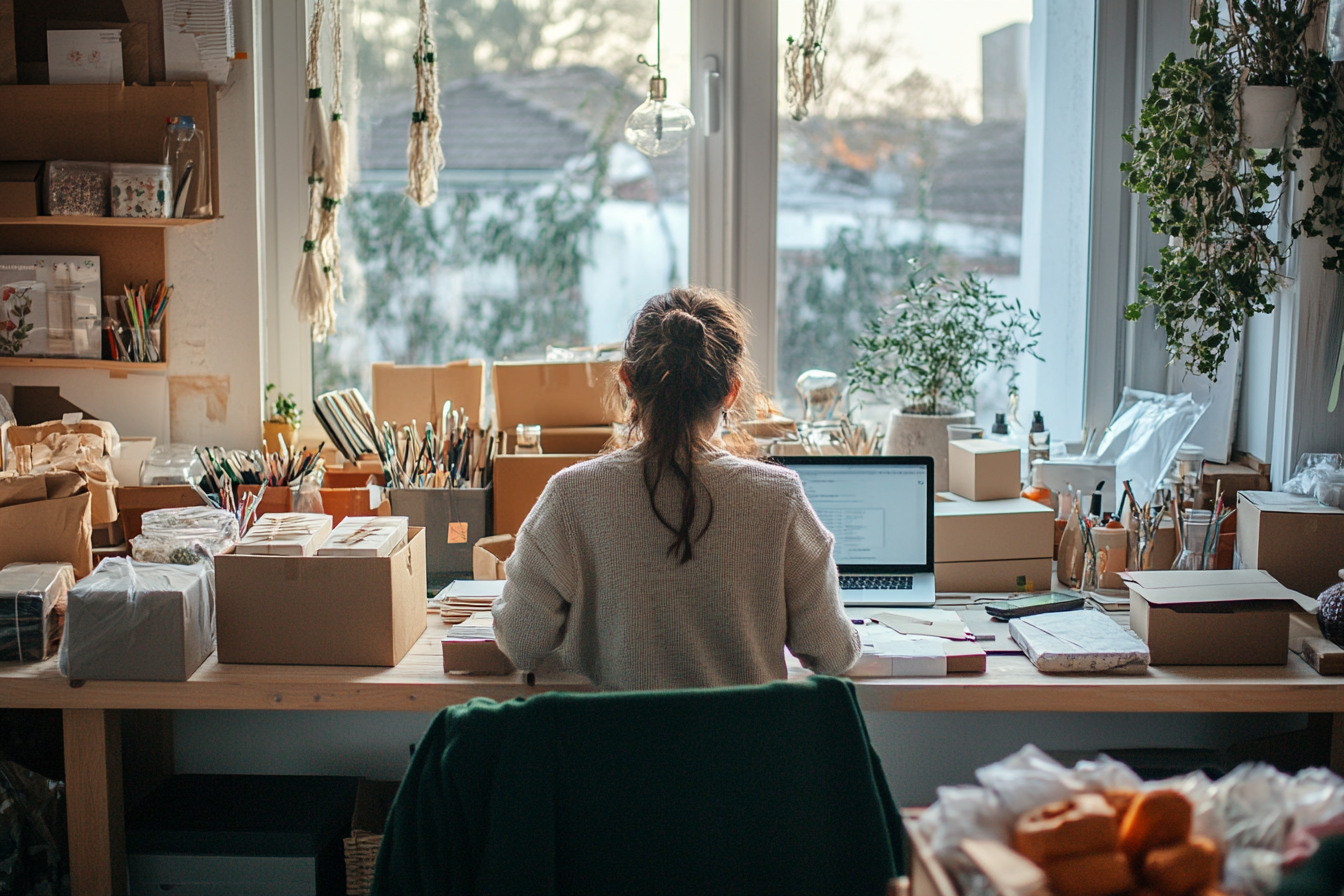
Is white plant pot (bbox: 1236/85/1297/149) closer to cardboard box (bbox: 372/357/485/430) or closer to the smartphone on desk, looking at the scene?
the smartphone on desk

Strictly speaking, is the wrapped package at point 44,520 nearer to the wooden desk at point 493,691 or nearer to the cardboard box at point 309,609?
the wooden desk at point 493,691

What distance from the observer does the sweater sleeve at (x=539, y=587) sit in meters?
1.50

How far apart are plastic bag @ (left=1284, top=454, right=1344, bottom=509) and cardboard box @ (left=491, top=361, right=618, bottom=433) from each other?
4.51 ft

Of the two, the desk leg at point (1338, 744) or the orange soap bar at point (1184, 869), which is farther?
the desk leg at point (1338, 744)

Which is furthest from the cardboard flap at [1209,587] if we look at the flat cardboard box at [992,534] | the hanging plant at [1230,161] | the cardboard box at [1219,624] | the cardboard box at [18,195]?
the cardboard box at [18,195]

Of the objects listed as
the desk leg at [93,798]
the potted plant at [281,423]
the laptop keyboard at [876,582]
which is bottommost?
the desk leg at [93,798]

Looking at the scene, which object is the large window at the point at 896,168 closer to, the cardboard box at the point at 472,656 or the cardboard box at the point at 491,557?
the cardboard box at the point at 491,557

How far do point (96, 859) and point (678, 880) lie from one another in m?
1.19

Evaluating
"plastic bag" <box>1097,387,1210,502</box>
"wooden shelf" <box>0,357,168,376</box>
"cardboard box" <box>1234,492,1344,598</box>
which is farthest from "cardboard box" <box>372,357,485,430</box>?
"cardboard box" <box>1234,492,1344,598</box>

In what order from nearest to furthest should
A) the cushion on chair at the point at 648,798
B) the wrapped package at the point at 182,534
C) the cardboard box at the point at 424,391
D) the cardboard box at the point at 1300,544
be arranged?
the cushion on chair at the point at 648,798, the wrapped package at the point at 182,534, the cardboard box at the point at 1300,544, the cardboard box at the point at 424,391

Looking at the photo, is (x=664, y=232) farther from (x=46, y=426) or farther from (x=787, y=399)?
(x=46, y=426)

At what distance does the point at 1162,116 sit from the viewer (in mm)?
2160

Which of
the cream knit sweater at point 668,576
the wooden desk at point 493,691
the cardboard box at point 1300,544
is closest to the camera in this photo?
the cream knit sweater at point 668,576

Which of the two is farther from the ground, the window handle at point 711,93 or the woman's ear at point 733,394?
the window handle at point 711,93
